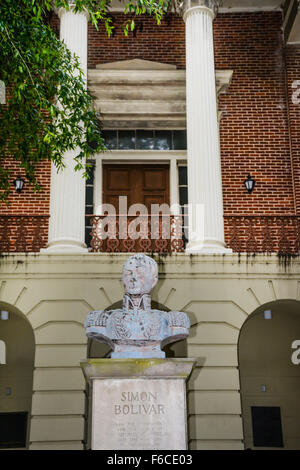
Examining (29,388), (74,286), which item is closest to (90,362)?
(74,286)

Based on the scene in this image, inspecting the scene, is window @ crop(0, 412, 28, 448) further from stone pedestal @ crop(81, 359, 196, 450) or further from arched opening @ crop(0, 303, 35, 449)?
stone pedestal @ crop(81, 359, 196, 450)

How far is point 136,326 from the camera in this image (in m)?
6.00

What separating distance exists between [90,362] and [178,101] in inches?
382


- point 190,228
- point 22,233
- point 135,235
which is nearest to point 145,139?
point 135,235

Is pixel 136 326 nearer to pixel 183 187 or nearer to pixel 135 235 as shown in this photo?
pixel 135 235

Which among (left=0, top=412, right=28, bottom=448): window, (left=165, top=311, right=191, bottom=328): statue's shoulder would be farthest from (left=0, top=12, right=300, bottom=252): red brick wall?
(left=165, top=311, right=191, bottom=328): statue's shoulder

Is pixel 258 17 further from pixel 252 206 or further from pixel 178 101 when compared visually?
pixel 252 206

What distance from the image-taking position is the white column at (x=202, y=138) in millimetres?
11344

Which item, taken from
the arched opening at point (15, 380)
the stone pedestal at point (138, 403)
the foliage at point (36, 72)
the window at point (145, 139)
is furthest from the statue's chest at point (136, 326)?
the window at point (145, 139)

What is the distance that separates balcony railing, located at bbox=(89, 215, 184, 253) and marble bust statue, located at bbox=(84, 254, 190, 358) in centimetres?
527

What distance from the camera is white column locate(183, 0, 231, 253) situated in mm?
11344

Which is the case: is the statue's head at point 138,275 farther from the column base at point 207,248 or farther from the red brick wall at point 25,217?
the red brick wall at point 25,217

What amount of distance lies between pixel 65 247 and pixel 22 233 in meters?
1.31

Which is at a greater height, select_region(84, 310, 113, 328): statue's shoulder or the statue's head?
the statue's head
